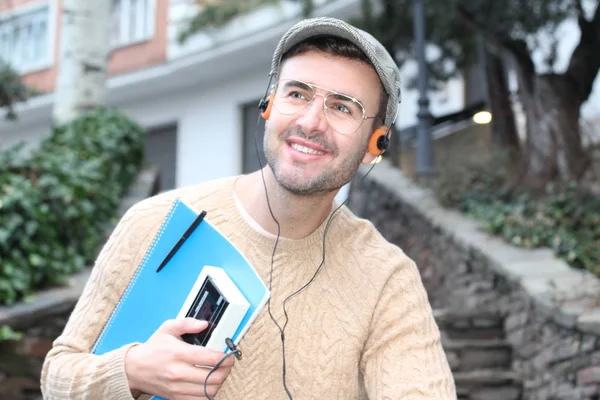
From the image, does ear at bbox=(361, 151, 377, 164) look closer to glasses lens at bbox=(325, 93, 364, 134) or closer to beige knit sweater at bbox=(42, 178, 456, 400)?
glasses lens at bbox=(325, 93, 364, 134)

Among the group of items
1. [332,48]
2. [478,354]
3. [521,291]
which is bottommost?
[478,354]

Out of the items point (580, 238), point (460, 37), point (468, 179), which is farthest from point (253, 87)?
point (580, 238)

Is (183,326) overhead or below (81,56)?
below

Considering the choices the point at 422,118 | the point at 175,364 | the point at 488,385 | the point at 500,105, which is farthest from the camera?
the point at 422,118

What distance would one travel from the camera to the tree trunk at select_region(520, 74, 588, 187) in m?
7.31

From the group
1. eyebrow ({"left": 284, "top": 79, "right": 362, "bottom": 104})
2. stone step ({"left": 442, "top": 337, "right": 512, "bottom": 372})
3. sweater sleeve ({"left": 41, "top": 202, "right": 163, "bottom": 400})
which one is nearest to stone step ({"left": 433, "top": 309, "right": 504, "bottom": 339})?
stone step ({"left": 442, "top": 337, "right": 512, "bottom": 372})

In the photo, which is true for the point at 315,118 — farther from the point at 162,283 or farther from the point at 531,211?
the point at 531,211

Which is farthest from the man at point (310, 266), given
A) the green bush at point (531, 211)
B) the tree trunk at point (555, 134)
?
the tree trunk at point (555, 134)

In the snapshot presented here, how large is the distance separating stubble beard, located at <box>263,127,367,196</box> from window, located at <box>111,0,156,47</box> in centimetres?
1276

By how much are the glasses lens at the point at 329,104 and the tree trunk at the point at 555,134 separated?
5.66 m

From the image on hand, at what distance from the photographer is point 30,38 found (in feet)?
56.1

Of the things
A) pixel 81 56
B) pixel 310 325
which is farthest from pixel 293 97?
pixel 81 56

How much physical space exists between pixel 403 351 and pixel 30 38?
1681 cm

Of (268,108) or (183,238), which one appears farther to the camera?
(268,108)
